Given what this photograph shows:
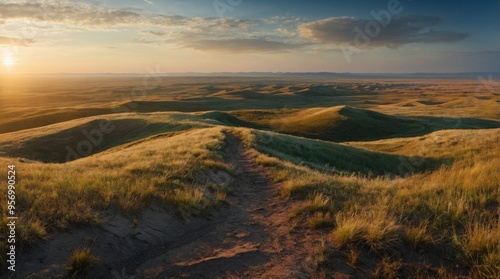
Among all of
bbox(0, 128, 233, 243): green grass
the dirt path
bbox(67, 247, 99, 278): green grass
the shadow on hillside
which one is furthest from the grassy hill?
bbox(67, 247, 99, 278): green grass

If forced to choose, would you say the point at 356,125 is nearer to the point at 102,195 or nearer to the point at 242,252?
the point at 102,195

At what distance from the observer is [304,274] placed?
235 inches

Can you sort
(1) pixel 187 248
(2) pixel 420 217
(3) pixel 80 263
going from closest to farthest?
(3) pixel 80 263
(1) pixel 187 248
(2) pixel 420 217

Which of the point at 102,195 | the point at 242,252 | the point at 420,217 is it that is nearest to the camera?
the point at 242,252

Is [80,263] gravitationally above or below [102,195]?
below

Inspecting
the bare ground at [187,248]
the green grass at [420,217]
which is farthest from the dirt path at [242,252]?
the green grass at [420,217]

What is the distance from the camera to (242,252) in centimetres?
699

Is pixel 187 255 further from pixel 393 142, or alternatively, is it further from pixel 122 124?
pixel 122 124

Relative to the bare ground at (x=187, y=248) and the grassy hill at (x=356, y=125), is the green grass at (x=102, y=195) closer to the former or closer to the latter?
the bare ground at (x=187, y=248)

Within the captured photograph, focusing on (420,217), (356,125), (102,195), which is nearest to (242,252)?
(420,217)

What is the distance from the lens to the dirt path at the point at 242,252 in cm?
619

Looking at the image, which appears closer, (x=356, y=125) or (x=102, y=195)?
(x=102, y=195)

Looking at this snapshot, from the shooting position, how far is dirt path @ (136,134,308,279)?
6.19 m

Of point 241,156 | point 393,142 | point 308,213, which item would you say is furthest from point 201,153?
point 393,142
